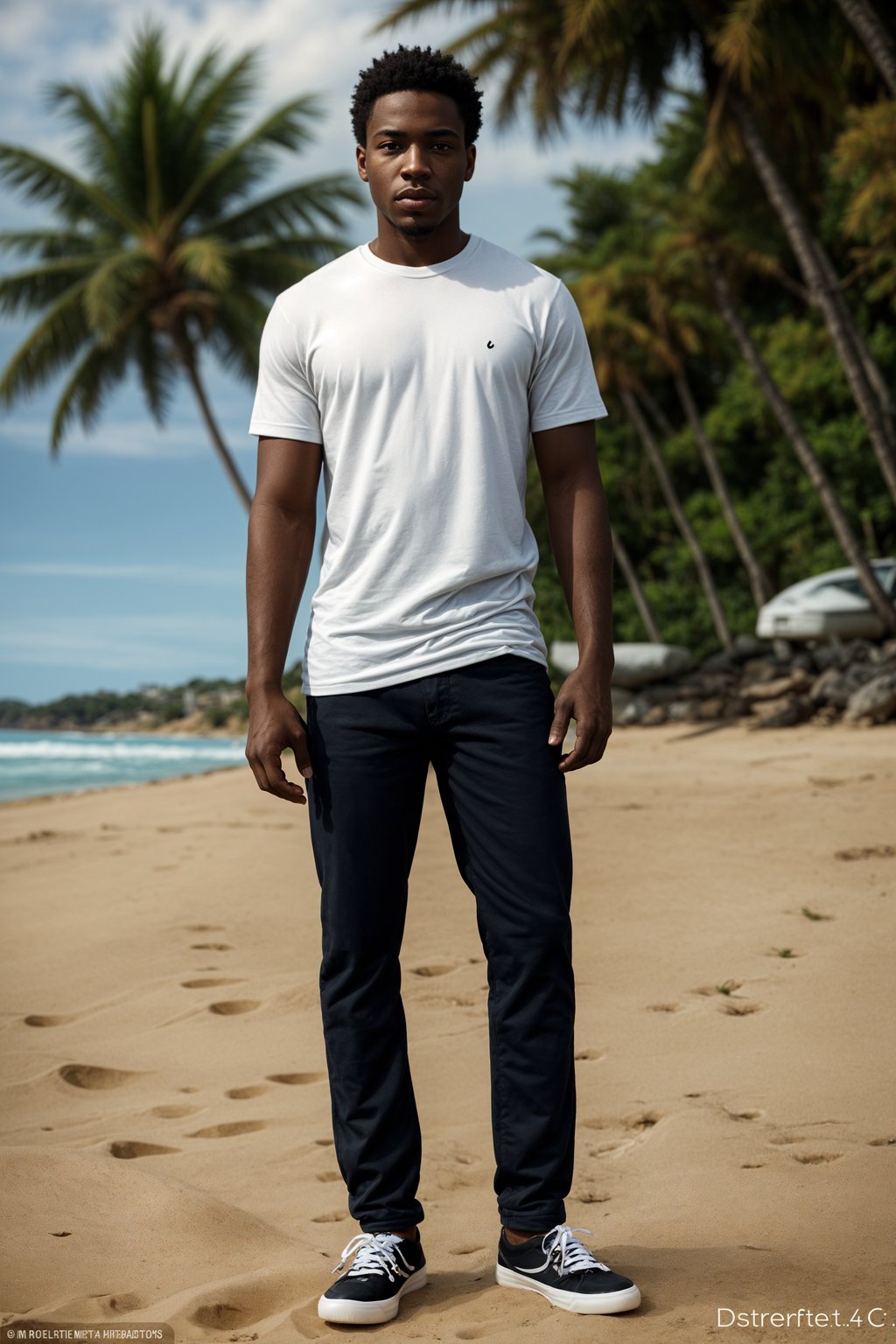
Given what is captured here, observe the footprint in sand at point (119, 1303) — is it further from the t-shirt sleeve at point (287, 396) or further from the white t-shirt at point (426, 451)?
the t-shirt sleeve at point (287, 396)

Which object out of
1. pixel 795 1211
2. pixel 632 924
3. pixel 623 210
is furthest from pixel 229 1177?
pixel 623 210

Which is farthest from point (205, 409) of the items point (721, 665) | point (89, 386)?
point (721, 665)

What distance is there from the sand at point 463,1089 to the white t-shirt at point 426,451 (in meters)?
1.24

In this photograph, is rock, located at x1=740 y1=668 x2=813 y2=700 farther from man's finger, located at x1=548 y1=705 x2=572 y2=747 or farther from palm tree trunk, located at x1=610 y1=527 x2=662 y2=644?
palm tree trunk, located at x1=610 y1=527 x2=662 y2=644

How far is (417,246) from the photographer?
2.55m

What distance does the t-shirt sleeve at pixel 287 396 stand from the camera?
8.36 feet

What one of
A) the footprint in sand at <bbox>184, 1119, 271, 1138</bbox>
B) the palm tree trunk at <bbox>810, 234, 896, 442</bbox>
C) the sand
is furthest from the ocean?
the footprint in sand at <bbox>184, 1119, 271, 1138</bbox>

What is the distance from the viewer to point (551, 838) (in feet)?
7.94

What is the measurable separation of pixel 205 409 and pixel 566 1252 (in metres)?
20.5

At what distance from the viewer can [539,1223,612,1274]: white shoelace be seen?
7.61 ft

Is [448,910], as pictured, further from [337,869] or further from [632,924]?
[337,869]

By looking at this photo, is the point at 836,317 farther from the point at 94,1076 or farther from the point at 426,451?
the point at 426,451

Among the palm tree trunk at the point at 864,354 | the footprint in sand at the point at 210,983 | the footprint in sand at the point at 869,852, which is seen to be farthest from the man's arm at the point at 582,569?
the palm tree trunk at the point at 864,354

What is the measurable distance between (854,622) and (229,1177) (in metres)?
16.1
